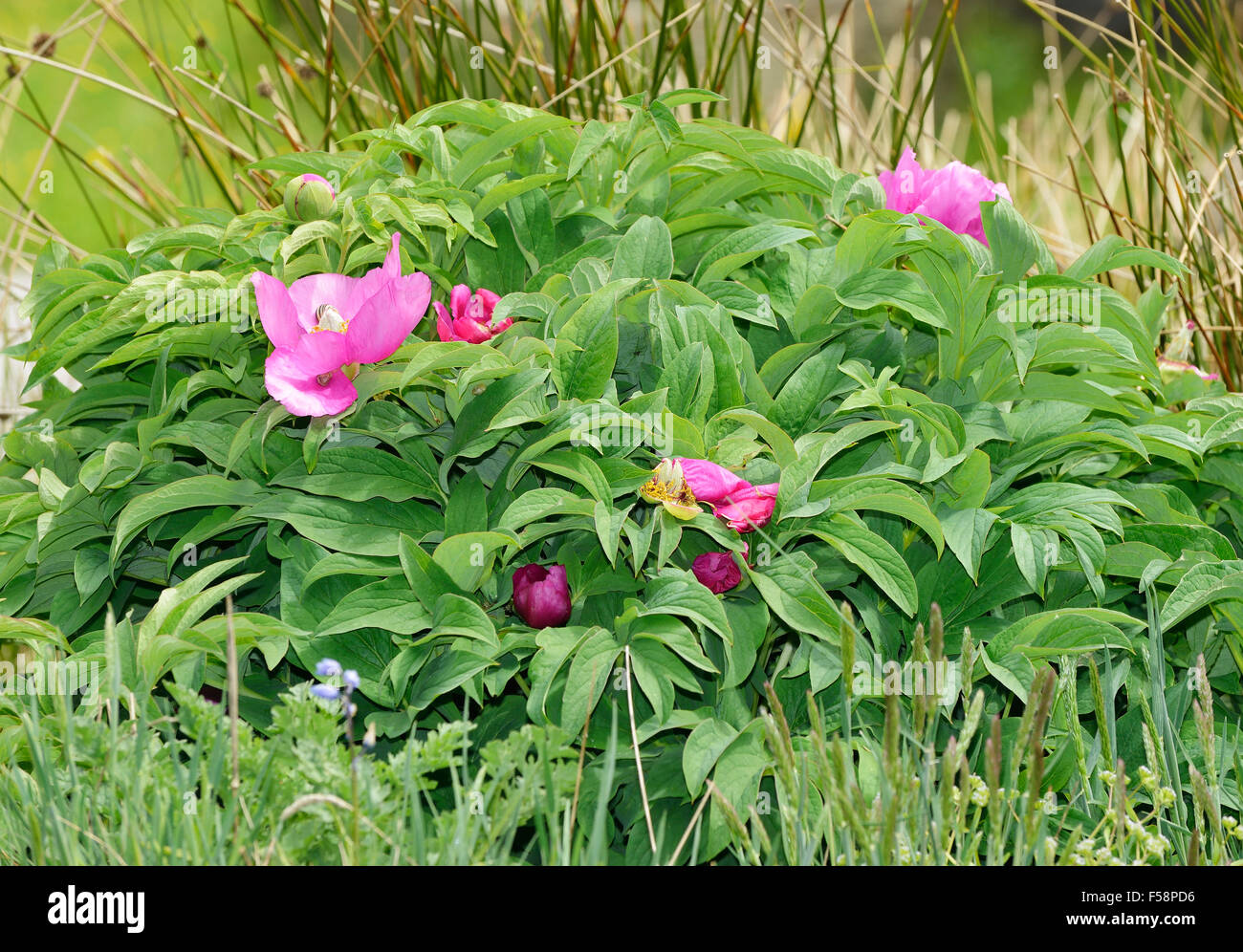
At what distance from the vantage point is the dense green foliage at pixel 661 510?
1.49m

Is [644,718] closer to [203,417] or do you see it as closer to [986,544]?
[986,544]

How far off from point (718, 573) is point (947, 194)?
0.87m

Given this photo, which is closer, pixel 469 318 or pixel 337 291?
pixel 337 291

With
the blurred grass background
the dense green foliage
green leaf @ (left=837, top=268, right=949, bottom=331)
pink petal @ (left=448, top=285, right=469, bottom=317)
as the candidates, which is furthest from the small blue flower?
the blurred grass background

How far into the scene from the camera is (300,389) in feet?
5.21

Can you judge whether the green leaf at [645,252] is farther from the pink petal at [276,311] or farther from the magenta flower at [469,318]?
the pink petal at [276,311]

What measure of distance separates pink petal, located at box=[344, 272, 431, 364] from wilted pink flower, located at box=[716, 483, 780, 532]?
1.69 feet

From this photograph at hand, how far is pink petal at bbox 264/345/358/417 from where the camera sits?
1560mm

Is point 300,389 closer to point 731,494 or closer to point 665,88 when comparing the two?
point 731,494

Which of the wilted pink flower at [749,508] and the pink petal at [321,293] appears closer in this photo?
the wilted pink flower at [749,508]

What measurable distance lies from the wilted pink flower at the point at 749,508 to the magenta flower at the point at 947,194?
68 cm

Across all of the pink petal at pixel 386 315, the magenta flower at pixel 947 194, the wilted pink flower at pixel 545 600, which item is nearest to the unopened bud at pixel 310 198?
the pink petal at pixel 386 315

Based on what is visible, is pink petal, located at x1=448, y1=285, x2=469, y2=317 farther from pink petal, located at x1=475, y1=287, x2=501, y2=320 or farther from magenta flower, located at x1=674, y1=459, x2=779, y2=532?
magenta flower, located at x1=674, y1=459, x2=779, y2=532

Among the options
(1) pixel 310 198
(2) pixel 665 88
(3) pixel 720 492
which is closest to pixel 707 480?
(3) pixel 720 492
